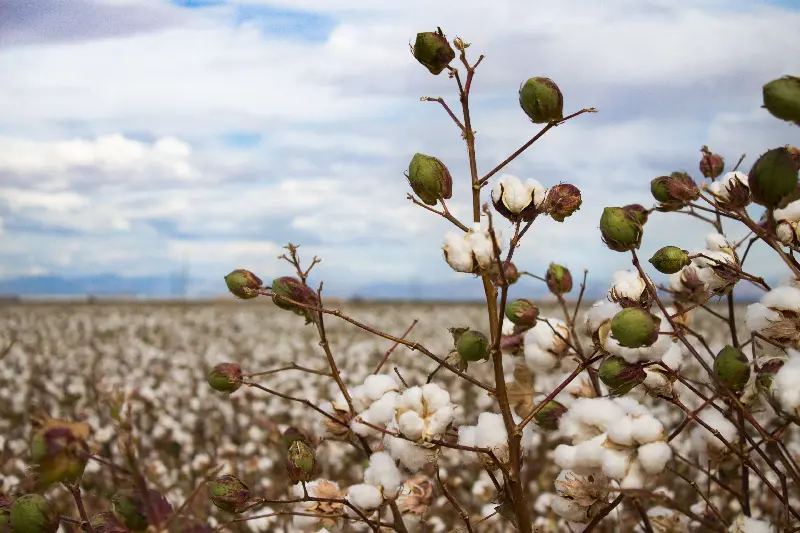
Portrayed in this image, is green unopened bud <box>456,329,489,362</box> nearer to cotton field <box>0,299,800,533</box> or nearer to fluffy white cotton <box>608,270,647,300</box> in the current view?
cotton field <box>0,299,800,533</box>

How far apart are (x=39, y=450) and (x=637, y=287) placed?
106cm

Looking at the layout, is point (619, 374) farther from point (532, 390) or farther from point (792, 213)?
point (792, 213)

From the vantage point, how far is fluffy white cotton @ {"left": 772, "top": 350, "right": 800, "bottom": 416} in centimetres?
111

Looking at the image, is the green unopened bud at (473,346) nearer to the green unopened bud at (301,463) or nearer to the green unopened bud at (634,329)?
the green unopened bud at (634,329)

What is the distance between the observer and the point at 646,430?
1.10m

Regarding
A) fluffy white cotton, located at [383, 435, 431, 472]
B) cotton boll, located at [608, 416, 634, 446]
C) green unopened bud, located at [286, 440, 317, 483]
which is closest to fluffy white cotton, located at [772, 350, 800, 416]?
cotton boll, located at [608, 416, 634, 446]

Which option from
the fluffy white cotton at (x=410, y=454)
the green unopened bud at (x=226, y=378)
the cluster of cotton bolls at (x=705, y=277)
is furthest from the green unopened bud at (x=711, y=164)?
the green unopened bud at (x=226, y=378)

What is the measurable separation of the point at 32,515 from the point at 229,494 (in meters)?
0.33

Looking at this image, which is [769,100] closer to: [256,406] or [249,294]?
[249,294]

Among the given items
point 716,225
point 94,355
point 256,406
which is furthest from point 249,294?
point 94,355

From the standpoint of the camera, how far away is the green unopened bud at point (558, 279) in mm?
1754

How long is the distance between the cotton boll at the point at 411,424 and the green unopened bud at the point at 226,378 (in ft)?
1.47

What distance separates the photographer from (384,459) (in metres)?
1.39

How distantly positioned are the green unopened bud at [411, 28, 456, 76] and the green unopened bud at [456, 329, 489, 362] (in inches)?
17.8
